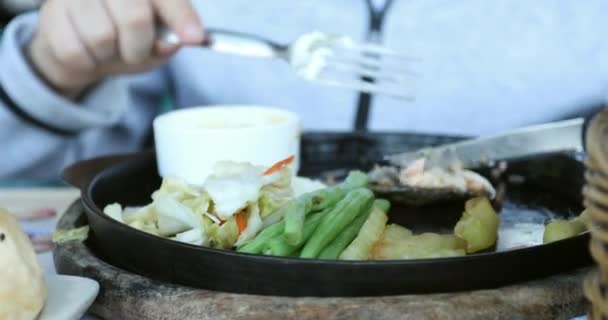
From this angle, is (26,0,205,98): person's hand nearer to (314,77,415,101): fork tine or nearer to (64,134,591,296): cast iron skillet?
(314,77,415,101): fork tine

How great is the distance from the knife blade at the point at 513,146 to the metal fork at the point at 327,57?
0.65ft

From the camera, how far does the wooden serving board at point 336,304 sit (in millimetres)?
669

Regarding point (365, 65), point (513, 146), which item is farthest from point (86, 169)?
point (513, 146)

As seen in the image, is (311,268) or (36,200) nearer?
(311,268)

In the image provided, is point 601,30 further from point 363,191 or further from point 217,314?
point 217,314

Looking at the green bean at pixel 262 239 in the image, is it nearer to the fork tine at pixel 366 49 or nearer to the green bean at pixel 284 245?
the green bean at pixel 284 245

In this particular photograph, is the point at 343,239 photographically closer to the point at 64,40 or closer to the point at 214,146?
the point at 214,146

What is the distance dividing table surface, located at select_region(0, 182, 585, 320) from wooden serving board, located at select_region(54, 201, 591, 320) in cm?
56

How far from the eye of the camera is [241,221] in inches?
35.2

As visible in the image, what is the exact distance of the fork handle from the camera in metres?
1.36

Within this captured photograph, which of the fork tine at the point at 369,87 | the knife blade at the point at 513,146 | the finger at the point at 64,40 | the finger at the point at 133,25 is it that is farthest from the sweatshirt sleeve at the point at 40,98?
the knife blade at the point at 513,146

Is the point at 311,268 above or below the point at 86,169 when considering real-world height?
above

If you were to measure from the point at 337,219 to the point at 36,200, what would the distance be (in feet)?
2.80

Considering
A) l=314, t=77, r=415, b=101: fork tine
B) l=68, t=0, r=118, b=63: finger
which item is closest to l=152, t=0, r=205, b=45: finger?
l=68, t=0, r=118, b=63: finger
